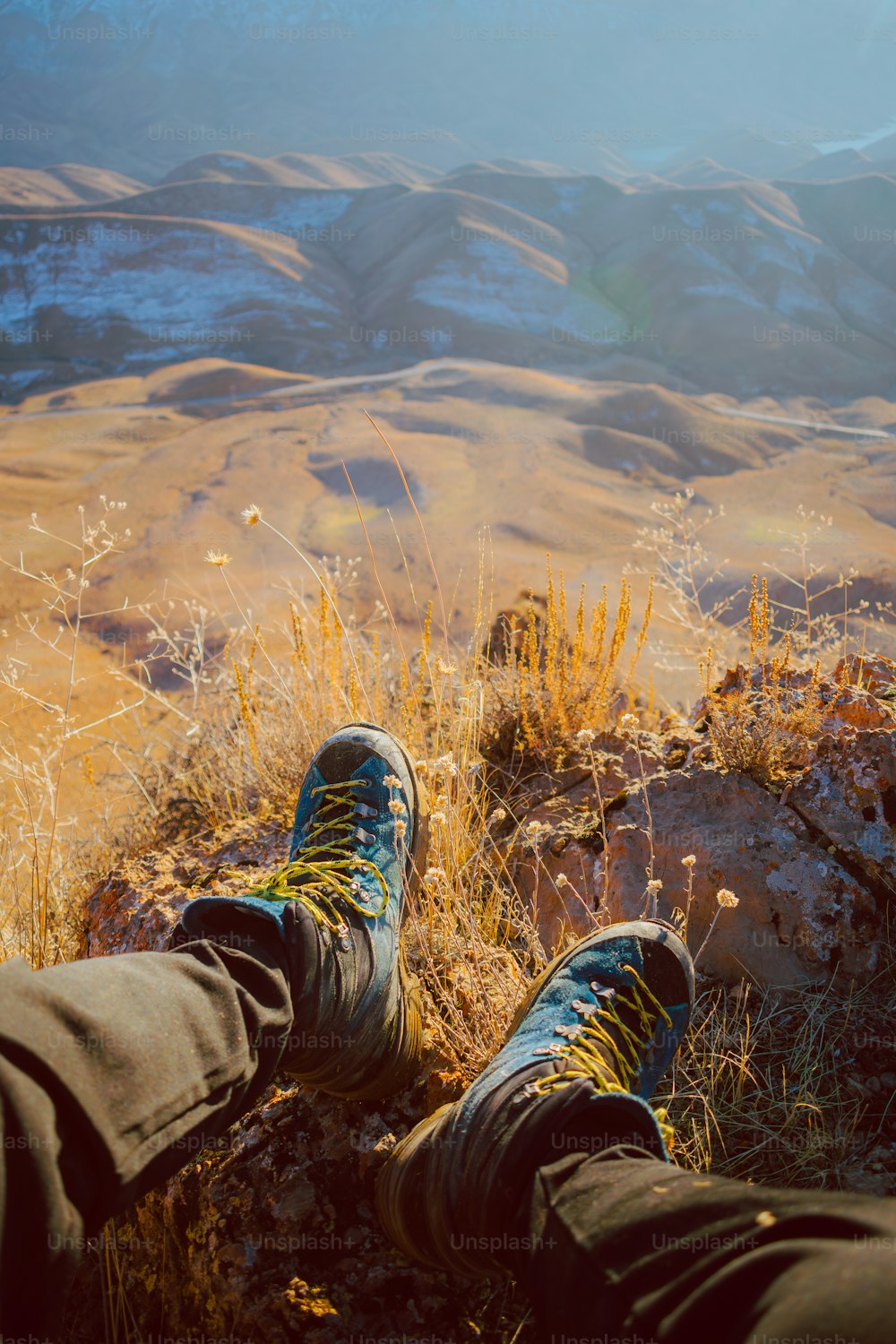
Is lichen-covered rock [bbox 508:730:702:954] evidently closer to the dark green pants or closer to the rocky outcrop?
the rocky outcrop

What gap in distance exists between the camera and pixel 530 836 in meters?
1.86

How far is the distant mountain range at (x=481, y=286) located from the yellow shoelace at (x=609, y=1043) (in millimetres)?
13289

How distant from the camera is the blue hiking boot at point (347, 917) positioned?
3.84 ft

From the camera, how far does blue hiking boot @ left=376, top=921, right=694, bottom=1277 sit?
0.97 meters

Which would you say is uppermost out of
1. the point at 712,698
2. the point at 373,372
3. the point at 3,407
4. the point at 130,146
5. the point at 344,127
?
the point at 344,127

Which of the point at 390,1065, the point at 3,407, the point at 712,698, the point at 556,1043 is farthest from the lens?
the point at 3,407

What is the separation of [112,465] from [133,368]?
5209mm

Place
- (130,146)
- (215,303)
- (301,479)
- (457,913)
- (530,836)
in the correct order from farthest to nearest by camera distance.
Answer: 1. (130,146)
2. (215,303)
3. (301,479)
4. (530,836)
5. (457,913)

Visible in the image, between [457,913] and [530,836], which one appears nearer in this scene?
[457,913]

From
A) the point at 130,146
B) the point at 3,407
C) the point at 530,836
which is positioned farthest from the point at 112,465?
the point at 130,146

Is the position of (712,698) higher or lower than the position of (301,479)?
higher

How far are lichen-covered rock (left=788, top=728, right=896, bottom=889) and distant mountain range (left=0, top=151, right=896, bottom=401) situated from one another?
12.7 metres

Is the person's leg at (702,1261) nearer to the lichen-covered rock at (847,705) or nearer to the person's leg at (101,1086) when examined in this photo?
the person's leg at (101,1086)

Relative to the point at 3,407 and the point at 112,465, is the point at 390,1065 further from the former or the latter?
the point at 3,407
